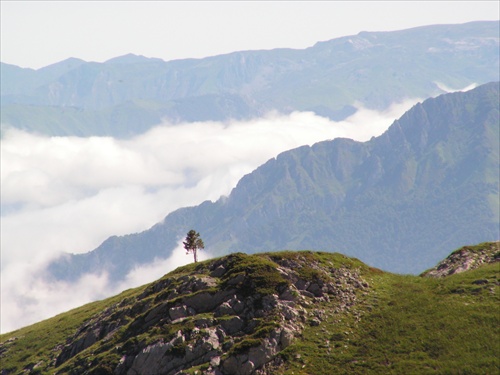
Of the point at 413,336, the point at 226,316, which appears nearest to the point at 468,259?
the point at 413,336

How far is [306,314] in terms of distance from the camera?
7919cm

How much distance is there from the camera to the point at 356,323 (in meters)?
78.1

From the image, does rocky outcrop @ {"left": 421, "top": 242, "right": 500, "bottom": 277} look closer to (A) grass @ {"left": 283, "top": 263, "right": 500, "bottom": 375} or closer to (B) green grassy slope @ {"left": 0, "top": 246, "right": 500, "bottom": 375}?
(B) green grassy slope @ {"left": 0, "top": 246, "right": 500, "bottom": 375}

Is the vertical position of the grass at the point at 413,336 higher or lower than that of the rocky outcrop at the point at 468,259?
lower

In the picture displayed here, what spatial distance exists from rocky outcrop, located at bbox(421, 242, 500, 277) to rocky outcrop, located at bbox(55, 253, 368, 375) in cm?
1455

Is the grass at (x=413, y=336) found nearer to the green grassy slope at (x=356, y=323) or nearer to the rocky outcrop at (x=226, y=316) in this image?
the green grassy slope at (x=356, y=323)

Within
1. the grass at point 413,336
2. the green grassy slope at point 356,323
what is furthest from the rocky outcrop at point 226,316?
the grass at point 413,336

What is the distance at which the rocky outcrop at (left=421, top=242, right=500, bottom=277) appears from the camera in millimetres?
95688

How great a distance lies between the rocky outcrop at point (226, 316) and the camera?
241ft

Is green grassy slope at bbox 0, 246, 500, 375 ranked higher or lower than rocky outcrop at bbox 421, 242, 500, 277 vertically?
lower

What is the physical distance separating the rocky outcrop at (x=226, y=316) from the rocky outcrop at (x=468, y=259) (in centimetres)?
1455

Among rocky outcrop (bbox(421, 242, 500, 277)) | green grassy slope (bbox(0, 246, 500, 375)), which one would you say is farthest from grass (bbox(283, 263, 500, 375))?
rocky outcrop (bbox(421, 242, 500, 277))

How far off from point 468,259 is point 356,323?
29.0 metres

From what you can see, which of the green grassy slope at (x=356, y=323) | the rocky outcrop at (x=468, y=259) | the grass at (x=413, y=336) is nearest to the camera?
the grass at (x=413, y=336)
